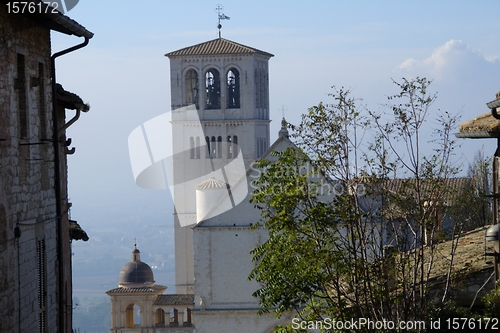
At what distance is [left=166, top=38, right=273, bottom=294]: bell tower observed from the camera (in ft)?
209

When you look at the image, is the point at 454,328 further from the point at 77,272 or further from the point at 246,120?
the point at 77,272

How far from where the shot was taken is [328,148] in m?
14.1

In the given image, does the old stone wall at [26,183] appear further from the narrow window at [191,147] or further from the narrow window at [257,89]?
the narrow window at [257,89]

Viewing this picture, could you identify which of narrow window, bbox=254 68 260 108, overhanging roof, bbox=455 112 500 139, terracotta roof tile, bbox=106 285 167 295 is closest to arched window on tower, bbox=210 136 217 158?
narrow window, bbox=254 68 260 108

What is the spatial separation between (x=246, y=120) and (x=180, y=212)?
260 inches

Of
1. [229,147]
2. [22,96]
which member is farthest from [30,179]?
[229,147]

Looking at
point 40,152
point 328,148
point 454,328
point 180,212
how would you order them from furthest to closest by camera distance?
point 180,212
point 328,148
point 40,152
point 454,328

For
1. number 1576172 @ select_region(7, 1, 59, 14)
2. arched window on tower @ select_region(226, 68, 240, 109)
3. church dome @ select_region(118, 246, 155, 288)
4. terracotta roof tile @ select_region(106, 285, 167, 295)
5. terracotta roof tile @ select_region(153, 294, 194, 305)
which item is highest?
arched window on tower @ select_region(226, 68, 240, 109)

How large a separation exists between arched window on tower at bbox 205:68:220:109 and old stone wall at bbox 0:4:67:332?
167 ft

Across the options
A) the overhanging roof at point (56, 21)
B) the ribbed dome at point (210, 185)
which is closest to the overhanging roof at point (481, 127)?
the overhanging roof at point (56, 21)

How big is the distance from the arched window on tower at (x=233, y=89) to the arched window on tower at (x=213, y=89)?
65cm

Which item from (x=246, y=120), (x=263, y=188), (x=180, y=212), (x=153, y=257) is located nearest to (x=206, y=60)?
(x=246, y=120)

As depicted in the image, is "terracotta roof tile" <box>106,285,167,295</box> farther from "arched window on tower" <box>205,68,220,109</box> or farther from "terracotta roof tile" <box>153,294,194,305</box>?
"arched window on tower" <box>205,68,220,109</box>

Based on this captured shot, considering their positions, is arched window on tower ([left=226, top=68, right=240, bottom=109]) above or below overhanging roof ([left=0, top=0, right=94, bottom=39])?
above
